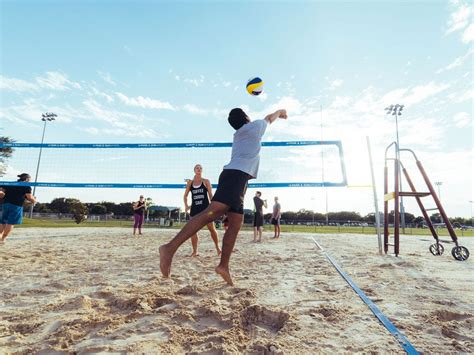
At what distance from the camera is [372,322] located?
2.03 m

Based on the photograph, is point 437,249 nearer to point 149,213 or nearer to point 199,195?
point 199,195

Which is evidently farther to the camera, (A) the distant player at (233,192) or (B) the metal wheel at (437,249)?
(B) the metal wheel at (437,249)

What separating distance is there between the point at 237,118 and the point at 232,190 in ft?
2.60

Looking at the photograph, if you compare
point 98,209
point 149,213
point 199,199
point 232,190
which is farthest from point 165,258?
point 98,209

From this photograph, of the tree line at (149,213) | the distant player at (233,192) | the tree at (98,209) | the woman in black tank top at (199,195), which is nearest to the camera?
the distant player at (233,192)

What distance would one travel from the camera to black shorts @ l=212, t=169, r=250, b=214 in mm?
2578

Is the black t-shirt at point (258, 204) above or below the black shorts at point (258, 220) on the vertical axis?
above

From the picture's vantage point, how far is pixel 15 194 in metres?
6.17

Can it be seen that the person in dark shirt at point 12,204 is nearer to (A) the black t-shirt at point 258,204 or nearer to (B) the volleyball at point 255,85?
(B) the volleyball at point 255,85

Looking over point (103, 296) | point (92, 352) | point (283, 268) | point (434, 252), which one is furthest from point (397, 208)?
point (92, 352)

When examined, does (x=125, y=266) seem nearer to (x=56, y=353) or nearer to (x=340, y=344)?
(x=56, y=353)

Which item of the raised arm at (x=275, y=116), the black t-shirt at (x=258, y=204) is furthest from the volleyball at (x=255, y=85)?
the black t-shirt at (x=258, y=204)

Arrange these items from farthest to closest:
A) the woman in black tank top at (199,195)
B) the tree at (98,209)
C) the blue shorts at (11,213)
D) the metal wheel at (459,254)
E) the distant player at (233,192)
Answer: the tree at (98,209) → the blue shorts at (11,213) → the metal wheel at (459,254) → the woman in black tank top at (199,195) → the distant player at (233,192)

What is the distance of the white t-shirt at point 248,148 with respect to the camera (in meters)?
2.69
